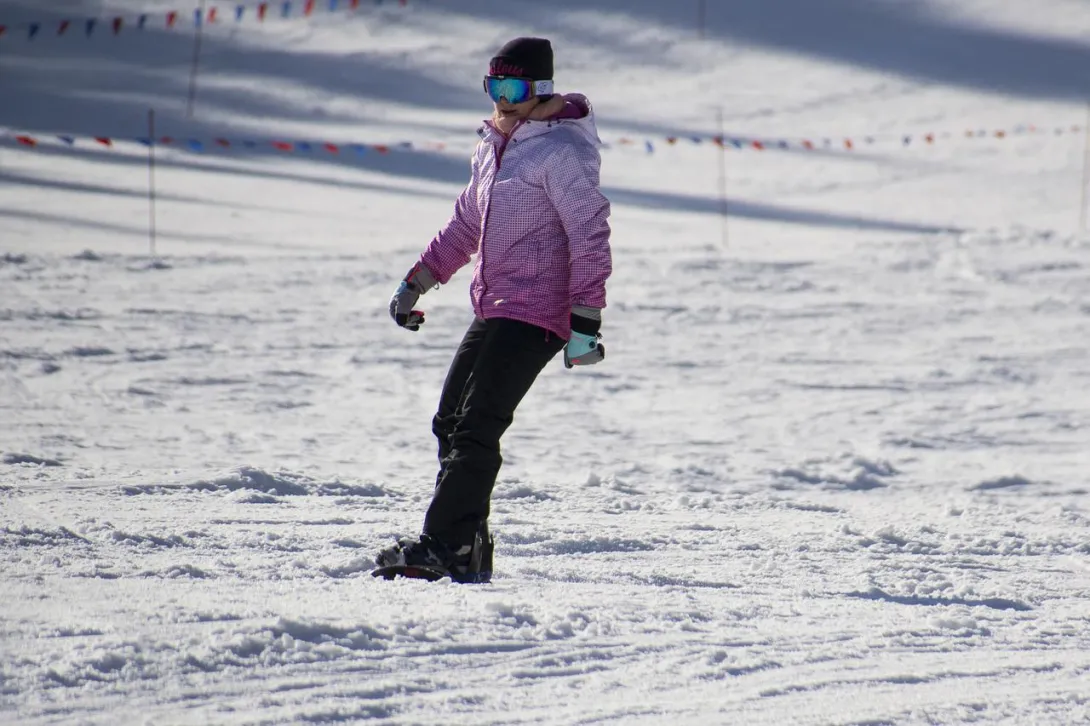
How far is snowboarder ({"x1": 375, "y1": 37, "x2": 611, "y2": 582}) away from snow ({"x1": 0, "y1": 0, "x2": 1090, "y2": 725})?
207 mm

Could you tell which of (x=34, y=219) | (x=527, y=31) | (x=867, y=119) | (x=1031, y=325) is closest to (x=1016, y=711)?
(x=1031, y=325)

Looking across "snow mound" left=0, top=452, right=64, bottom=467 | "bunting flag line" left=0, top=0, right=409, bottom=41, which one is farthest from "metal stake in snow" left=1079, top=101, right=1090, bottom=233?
"bunting flag line" left=0, top=0, right=409, bottom=41

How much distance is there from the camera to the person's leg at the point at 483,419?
3.09 meters

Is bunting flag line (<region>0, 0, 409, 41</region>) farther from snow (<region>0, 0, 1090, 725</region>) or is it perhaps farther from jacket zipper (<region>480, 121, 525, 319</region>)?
jacket zipper (<region>480, 121, 525, 319</region>)

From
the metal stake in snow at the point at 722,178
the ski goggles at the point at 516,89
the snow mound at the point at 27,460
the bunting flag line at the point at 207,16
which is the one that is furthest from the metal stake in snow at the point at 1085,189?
the bunting flag line at the point at 207,16

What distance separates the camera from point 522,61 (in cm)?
313

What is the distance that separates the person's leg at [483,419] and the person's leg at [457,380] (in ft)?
0.07

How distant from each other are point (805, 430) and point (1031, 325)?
3300 millimetres

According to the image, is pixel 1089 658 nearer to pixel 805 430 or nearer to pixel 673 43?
pixel 805 430

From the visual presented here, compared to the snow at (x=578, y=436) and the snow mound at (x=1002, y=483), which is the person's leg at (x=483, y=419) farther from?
the snow mound at (x=1002, y=483)

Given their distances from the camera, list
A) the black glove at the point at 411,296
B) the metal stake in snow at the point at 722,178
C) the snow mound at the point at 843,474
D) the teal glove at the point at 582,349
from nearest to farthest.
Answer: the teal glove at the point at 582,349
the black glove at the point at 411,296
the snow mound at the point at 843,474
the metal stake in snow at the point at 722,178

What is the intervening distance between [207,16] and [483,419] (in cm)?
2039

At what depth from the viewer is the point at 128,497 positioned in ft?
13.2

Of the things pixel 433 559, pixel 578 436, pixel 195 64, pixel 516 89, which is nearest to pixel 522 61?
pixel 516 89
